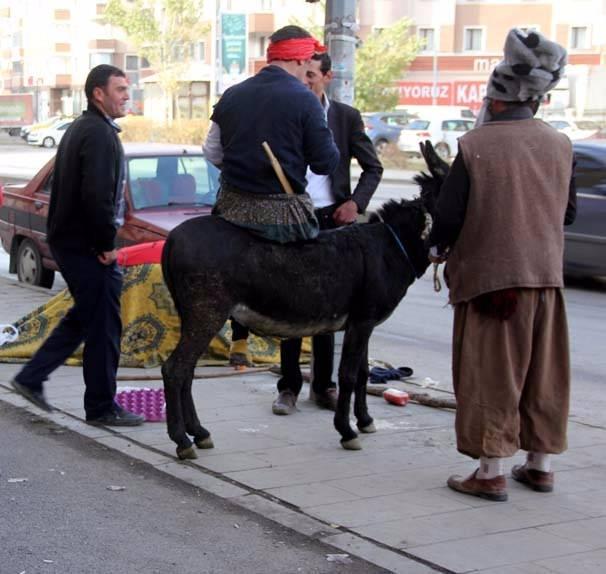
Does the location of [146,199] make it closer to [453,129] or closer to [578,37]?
[453,129]

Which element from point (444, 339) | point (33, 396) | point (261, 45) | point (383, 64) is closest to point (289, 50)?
point (33, 396)

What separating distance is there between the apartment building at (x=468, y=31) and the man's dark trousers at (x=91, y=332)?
2187 inches

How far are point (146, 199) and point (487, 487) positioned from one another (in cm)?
642

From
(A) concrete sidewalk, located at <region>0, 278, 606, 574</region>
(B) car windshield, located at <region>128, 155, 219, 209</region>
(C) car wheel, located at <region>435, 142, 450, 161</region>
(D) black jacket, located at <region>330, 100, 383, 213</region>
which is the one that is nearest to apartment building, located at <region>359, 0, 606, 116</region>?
(C) car wheel, located at <region>435, 142, 450, 161</region>

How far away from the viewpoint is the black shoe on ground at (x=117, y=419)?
7016 mm

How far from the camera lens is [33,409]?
747cm

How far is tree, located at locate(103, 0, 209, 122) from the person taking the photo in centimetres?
6109

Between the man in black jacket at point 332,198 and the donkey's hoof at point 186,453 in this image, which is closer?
the donkey's hoof at point 186,453

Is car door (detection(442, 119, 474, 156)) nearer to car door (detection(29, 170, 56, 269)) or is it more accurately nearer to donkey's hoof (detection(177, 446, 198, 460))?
car door (detection(29, 170, 56, 269))

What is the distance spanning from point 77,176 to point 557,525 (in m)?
3.25

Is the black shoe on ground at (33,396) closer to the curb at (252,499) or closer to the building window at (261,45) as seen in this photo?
the curb at (252,499)

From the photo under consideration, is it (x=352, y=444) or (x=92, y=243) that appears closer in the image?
(x=352, y=444)

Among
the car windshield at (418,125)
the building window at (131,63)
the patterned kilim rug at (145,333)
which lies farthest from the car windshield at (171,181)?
the building window at (131,63)

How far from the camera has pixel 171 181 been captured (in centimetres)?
1166
